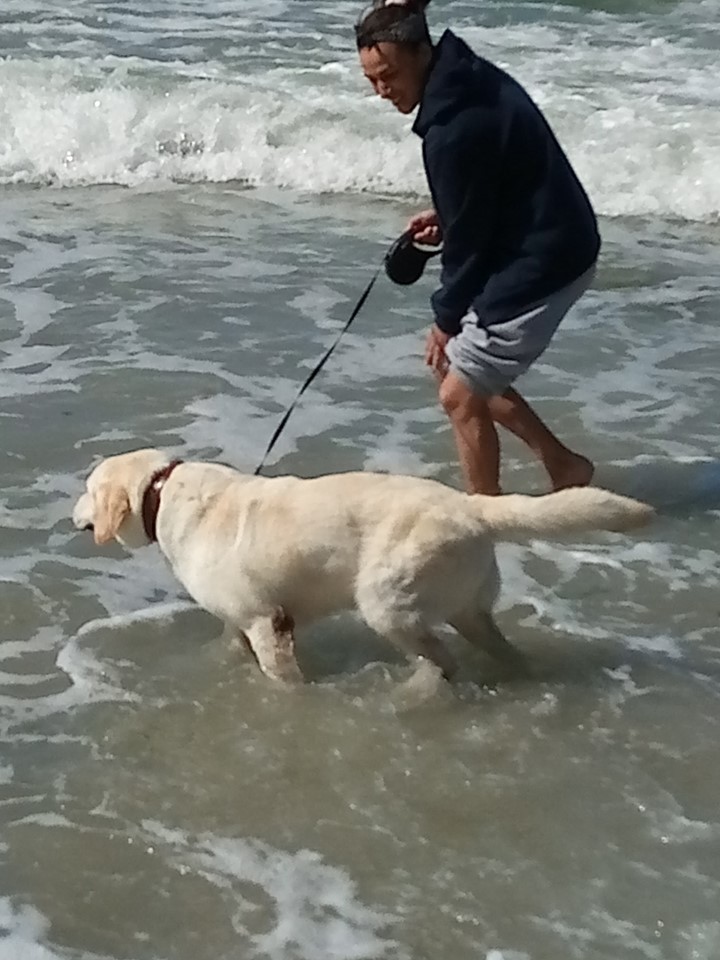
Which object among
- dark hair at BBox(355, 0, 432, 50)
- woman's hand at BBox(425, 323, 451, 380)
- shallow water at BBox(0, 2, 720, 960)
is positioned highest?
dark hair at BBox(355, 0, 432, 50)

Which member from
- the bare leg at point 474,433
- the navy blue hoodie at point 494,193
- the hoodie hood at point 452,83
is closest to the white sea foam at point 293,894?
the bare leg at point 474,433

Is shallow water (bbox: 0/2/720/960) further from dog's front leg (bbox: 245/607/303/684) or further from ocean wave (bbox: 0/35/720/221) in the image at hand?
ocean wave (bbox: 0/35/720/221)

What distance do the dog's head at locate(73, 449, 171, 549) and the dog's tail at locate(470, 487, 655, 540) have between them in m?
1.07

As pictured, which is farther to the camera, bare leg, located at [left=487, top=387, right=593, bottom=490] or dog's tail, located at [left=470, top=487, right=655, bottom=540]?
bare leg, located at [left=487, top=387, right=593, bottom=490]

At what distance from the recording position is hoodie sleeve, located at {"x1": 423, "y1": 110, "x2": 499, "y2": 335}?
4.43 m

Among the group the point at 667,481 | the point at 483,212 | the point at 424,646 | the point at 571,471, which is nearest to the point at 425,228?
the point at 483,212

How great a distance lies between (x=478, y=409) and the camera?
16.3 feet

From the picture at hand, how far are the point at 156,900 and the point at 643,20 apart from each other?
14.3 metres

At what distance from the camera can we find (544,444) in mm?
5289

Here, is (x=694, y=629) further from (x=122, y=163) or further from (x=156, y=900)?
(x=122, y=163)

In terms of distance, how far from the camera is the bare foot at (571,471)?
209 inches

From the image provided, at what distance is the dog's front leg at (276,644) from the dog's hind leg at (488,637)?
477 mm

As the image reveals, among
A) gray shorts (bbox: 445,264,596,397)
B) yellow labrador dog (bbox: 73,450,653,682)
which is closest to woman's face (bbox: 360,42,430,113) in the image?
gray shorts (bbox: 445,264,596,397)

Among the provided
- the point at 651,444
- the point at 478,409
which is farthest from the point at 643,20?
the point at 478,409
